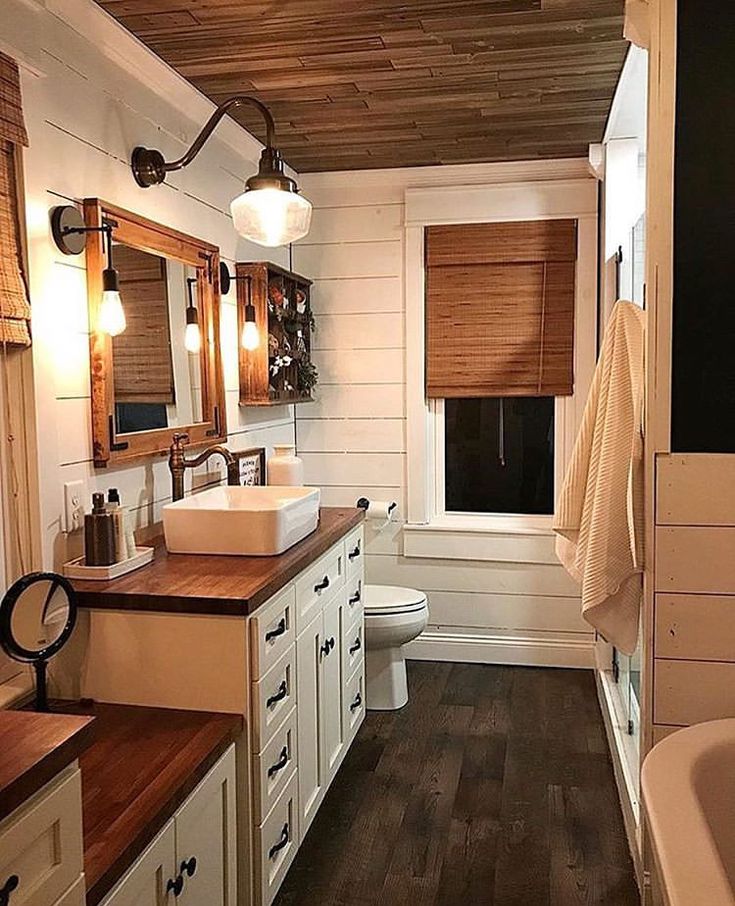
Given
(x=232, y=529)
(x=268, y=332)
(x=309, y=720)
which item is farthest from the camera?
(x=268, y=332)

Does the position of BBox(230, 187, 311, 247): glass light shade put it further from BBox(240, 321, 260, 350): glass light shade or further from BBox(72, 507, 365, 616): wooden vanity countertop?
BBox(72, 507, 365, 616): wooden vanity countertop

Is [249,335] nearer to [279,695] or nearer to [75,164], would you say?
[75,164]

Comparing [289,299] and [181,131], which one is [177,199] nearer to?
[181,131]

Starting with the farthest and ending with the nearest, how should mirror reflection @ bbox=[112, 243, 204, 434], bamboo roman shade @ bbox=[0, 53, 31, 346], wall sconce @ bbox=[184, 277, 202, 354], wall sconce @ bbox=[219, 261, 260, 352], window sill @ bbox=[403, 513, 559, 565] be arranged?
window sill @ bbox=[403, 513, 559, 565] < wall sconce @ bbox=[219, 261, 260, 352] < wall sconce @ bbox=[184, 277, 202, 354] < mirror reflection @ bbox=[112, 243, 204, 434] < bamboo roman shade @ bbox=[0, 53, 31, 346]

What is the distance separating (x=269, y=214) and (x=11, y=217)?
2.64ft

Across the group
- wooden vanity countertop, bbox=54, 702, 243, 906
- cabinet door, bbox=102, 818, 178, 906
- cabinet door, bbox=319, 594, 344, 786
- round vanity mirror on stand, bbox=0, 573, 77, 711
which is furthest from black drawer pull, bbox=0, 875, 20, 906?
cabinet door, bbox=319, 594, 344, 786

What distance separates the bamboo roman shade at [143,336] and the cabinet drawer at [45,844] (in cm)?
143

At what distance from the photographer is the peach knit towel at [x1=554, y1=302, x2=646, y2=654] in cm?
221

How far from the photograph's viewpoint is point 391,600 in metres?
3.59

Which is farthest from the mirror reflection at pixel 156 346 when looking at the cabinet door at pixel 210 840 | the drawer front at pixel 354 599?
the cabinet door at pixel 210 840

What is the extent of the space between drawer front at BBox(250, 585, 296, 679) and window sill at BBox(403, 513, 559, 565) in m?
1.85

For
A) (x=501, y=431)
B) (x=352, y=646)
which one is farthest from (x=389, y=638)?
(x=501, y=431)

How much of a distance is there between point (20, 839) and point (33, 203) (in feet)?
4.95

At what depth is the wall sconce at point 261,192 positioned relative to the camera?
2.57m
